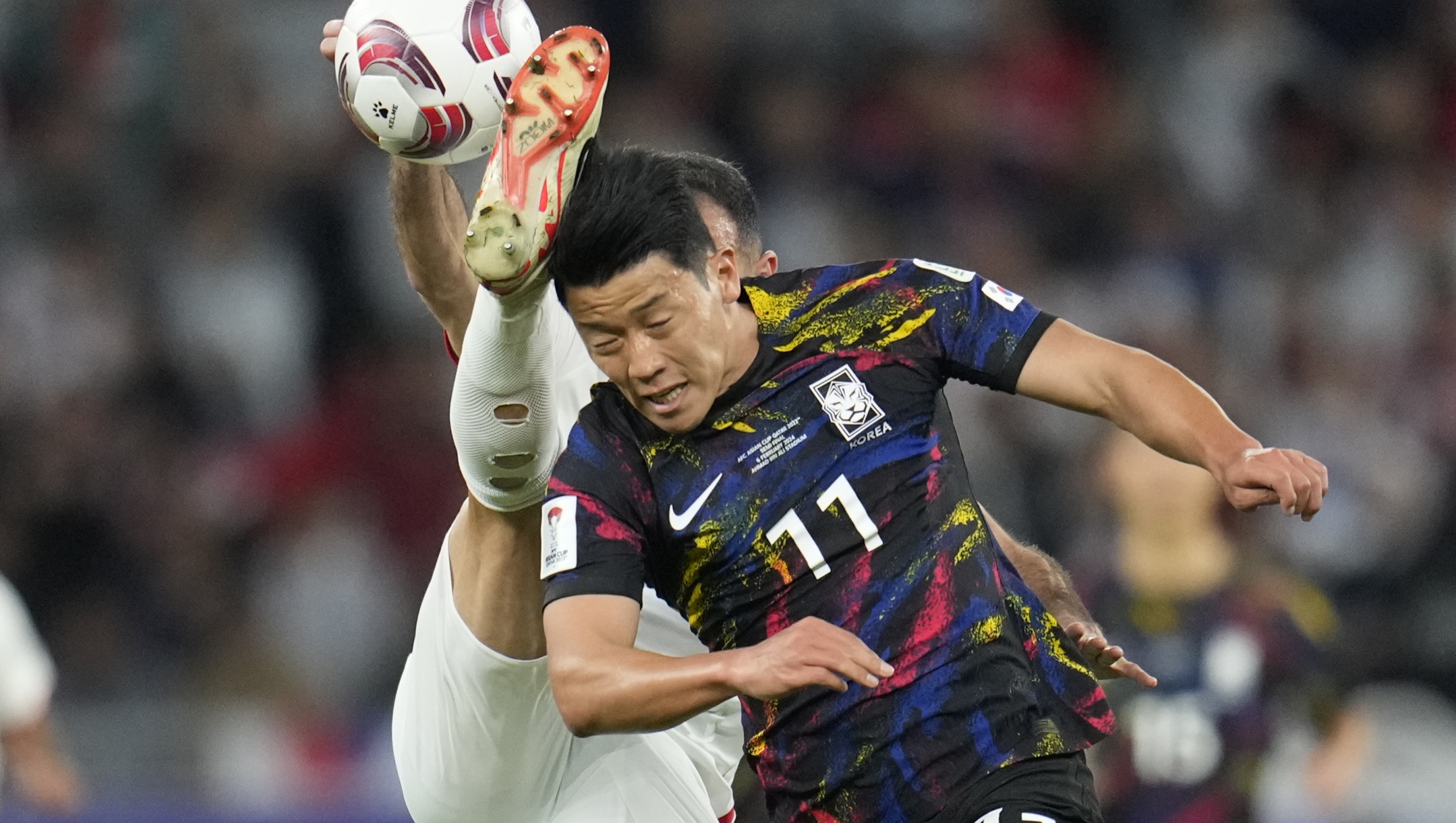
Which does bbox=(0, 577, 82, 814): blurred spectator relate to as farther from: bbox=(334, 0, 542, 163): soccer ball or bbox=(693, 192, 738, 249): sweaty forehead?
bbox=(693, 192, 738, 249): sweaty forehead

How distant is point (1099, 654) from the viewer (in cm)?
331

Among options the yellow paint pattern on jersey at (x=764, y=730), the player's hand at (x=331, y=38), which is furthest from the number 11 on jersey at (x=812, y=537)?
the player's hand at (x=331, y=38)

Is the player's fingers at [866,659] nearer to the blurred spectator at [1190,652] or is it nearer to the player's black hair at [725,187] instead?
the player's black hair at [725,187]

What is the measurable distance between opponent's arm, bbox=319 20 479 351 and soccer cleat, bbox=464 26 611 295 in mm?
694

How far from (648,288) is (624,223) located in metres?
0.11

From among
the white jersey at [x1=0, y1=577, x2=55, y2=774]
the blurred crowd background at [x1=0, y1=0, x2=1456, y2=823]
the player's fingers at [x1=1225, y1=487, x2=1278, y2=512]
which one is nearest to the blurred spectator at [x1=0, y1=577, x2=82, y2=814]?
the white jersey at [x1=0, y1=577, x2=55, y2=774]

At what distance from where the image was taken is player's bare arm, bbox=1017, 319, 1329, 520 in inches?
107

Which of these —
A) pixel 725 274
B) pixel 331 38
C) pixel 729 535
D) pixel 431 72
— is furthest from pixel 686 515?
pixel 331 38

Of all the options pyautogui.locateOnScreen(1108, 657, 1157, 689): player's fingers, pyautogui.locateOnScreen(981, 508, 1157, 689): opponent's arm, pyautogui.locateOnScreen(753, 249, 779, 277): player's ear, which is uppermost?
pyautogui.locateOnScreen(753, 249, 779, 277): player's ear

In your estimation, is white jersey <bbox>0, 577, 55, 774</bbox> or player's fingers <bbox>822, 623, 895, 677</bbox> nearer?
player's fingers <bbox>822, 623, 895, 677</bbox>

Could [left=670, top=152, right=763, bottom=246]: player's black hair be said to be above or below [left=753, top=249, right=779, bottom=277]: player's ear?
above

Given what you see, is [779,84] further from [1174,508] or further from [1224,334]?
[1174,508]

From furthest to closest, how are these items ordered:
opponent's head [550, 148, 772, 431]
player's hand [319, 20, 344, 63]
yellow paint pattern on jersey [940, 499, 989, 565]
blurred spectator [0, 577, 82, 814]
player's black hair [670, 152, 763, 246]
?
1. blurred spectator [0, 577, 82, 814]
2. player's hand [319, 20, 344, 63]
3. player's black hair [670, 152, 763, 246]
4. yellow paint pattern on jersey [940, 499, 989, 565]
5. opponent's head [550, 148, 772, 431]

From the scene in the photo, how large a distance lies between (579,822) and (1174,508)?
2.37 metres
